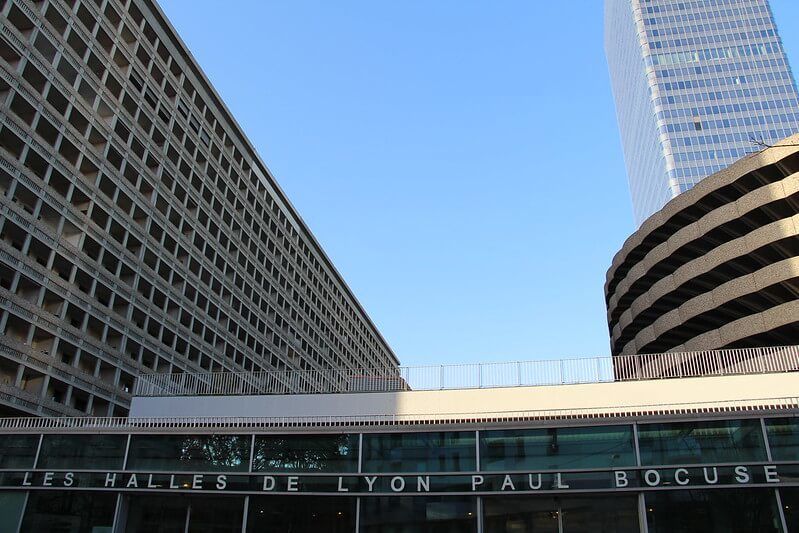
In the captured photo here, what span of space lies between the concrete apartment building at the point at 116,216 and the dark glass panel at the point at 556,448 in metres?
31.7

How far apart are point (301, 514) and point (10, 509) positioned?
9.76 m

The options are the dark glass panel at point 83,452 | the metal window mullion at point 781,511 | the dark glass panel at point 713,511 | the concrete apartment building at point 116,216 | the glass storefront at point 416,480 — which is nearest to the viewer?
the metal window mullion at point 781,511

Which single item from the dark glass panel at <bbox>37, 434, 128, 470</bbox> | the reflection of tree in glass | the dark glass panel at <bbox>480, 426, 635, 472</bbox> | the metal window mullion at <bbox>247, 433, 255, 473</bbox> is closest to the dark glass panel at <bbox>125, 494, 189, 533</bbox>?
the reflection of tree in glass

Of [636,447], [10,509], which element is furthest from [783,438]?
[10,509]

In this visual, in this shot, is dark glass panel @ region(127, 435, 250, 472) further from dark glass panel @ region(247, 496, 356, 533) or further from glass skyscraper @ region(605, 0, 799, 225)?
A: glass skyscraper @ region(605, 0, 799, 225)

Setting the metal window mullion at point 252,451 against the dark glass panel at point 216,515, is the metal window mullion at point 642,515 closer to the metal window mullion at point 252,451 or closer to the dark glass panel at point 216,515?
the metal window mullion at point 252,451

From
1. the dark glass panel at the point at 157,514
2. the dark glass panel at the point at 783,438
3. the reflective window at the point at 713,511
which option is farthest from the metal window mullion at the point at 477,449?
the dark glass panel at the point at 157,514

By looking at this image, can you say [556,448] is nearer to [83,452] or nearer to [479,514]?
[479,514]

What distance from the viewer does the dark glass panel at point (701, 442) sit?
18.7 metres

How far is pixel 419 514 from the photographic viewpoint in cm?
2011

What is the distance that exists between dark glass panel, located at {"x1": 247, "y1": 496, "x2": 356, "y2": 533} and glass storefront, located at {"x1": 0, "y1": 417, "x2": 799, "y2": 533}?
3 cm

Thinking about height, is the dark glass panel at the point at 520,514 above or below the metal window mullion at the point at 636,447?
below

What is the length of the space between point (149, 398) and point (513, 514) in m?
17.3

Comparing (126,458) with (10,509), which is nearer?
(126,458)
